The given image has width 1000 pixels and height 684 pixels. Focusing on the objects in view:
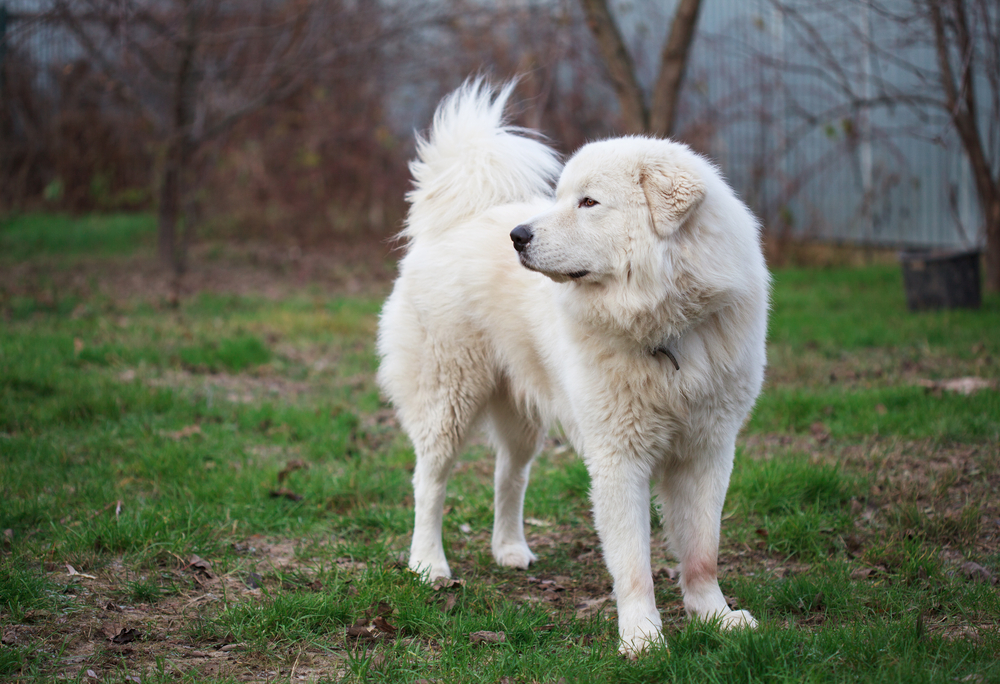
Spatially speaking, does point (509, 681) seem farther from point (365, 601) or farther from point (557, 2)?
point (557, 2)

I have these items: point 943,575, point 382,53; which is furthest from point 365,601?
point 382,53

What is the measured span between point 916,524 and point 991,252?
5369 millimetres

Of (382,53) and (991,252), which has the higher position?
(382,53)

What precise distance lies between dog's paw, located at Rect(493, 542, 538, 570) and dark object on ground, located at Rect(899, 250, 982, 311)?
5179 mm

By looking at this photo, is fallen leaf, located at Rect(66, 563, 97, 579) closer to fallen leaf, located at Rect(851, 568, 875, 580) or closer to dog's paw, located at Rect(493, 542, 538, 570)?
dog's paw, located at Rect(493, 542, 538, 570)

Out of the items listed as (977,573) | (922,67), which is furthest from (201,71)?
(977,573)

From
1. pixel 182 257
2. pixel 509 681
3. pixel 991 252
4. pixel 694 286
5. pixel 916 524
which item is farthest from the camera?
pixel 182 257

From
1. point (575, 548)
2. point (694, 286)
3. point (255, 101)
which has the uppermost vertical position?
point (255, 101)

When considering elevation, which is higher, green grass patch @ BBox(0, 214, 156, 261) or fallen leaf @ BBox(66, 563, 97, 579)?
green grass patch @ BBox(0, 214, 156, 261)

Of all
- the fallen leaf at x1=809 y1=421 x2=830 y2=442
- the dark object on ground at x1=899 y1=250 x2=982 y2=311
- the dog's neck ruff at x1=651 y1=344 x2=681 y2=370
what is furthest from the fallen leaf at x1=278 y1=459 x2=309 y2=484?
the dark object on ground at x1=899 y1=250 x2=982 y2=311

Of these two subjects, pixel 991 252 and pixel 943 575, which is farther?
pixel 991 252

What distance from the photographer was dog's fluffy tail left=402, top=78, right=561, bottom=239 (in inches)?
136

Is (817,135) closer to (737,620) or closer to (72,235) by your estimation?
(737,620)

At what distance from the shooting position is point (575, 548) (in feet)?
11.7
